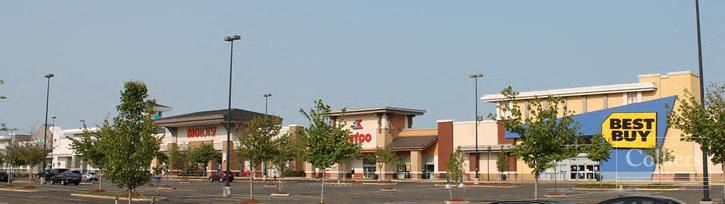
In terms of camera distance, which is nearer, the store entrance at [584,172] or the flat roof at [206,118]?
the store entrance at [584,172]

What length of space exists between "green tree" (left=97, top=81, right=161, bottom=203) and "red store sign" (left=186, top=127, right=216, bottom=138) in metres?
88.5

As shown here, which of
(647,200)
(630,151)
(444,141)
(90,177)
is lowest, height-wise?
(90,177)

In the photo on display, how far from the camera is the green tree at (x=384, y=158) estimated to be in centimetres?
8625

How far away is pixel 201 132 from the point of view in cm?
11350

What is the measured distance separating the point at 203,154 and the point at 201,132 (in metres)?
11.6

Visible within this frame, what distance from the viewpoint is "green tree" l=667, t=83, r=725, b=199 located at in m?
27.4

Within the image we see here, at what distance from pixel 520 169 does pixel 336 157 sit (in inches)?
2122

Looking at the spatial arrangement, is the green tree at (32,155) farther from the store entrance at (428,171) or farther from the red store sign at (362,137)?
the store entrance at (428,171)

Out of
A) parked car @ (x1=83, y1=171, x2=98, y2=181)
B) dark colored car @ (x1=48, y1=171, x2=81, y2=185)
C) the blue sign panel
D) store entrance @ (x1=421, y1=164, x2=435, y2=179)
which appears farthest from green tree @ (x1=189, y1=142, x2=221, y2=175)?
the blue sign panel

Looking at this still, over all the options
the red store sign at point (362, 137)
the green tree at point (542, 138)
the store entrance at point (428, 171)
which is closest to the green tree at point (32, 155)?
the red store sign at point (362, 137)

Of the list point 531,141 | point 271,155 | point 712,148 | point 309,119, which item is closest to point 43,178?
point 271,155

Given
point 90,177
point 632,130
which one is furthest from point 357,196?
point 90,177

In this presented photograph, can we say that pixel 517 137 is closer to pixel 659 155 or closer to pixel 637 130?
pixel 637 130

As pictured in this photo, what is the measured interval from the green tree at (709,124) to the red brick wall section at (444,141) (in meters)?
60.5
